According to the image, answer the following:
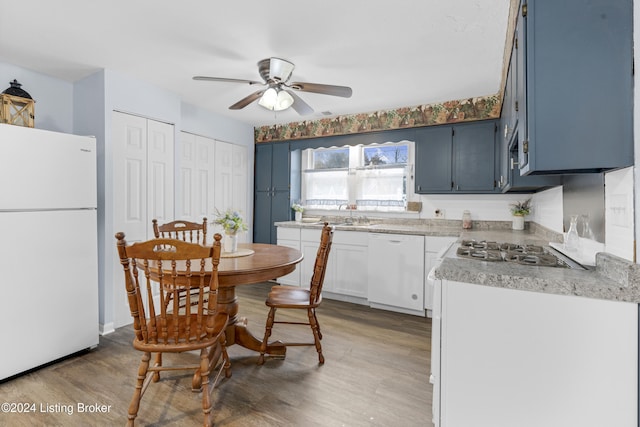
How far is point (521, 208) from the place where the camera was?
133 inches

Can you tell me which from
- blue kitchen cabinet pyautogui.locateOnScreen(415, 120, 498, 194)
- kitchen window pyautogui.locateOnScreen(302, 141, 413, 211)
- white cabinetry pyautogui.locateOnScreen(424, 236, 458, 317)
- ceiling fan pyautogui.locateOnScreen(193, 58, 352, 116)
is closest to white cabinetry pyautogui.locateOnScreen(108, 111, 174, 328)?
ceiling fan pyautogui.locateOnScreen(193, 58, 352, 116)

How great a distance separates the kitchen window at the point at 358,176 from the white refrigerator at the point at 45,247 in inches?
112

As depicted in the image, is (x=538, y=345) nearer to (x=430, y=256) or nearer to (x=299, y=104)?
(x=430, y=256)

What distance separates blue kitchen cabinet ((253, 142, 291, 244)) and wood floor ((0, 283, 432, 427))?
2.28m

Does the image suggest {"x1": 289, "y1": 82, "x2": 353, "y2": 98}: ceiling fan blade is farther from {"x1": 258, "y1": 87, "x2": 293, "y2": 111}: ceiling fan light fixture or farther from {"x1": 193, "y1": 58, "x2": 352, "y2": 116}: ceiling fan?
{"x1": 258, "y1": 87, "x2": 293, "y2": 111}: ceiling fan light fixture

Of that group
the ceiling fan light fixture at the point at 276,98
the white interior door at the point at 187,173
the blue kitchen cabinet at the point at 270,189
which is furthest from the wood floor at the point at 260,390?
the blue kitchen cabinet at the point at 270,189

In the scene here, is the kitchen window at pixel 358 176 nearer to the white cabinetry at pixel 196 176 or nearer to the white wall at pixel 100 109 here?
the white cabinetry at pixel 196 176

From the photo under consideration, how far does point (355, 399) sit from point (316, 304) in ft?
2.12

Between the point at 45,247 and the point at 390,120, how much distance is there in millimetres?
3583

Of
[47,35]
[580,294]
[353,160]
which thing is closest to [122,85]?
[47,35]

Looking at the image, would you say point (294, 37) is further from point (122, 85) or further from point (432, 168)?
point (432, 168)

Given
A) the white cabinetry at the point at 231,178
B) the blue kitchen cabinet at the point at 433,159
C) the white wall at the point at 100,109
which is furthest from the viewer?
the white cabinetry at the point at 231,178

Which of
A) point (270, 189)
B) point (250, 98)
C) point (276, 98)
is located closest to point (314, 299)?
point (276, 98)

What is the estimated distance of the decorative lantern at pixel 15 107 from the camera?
2.32 meters
